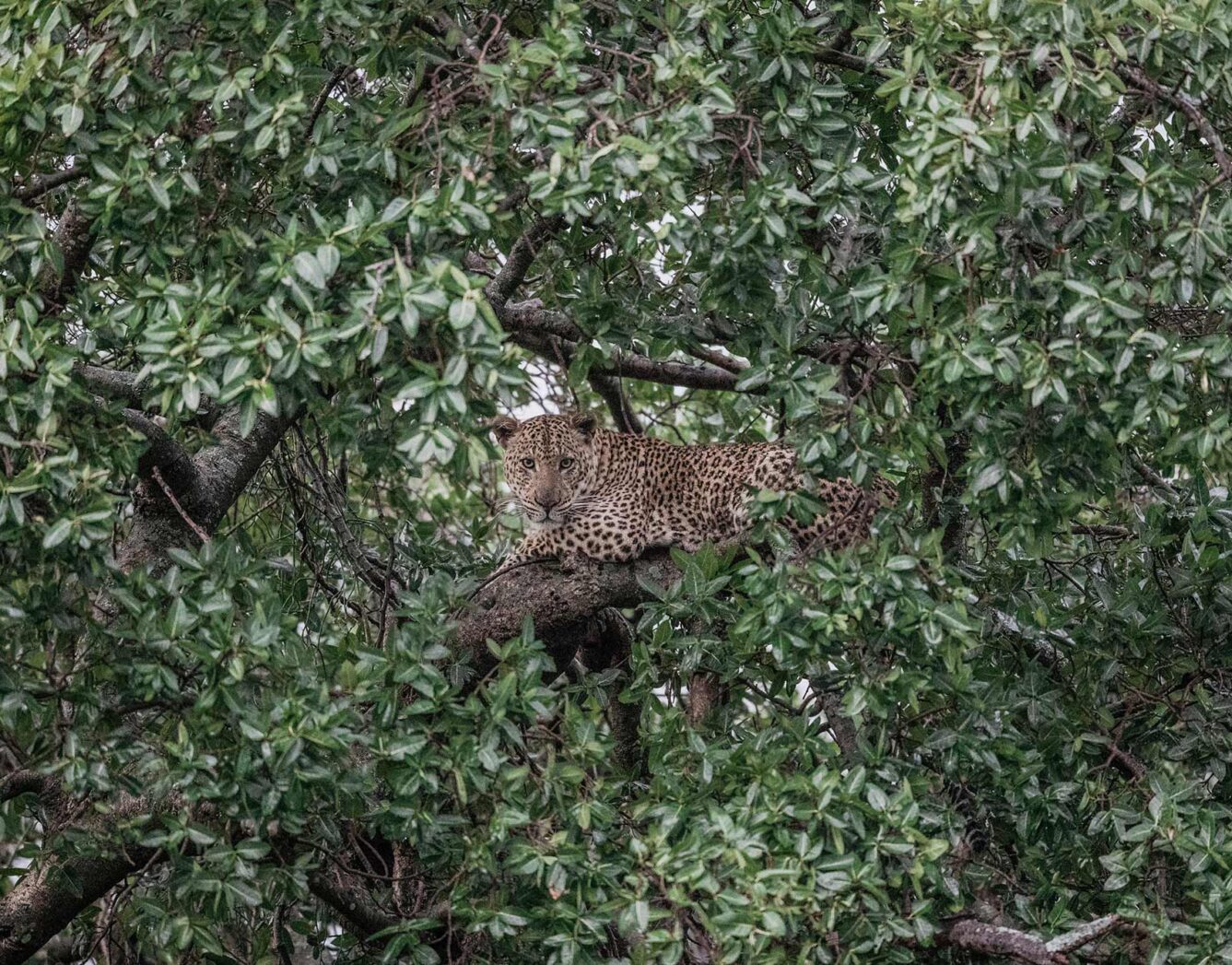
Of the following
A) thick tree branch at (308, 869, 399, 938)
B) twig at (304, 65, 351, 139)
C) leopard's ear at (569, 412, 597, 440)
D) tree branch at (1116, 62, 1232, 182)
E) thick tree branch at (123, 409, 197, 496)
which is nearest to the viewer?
tree branch at (1116, 62, 1232, 182)

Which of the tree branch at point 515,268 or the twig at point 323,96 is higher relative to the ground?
the twig at point 323,96

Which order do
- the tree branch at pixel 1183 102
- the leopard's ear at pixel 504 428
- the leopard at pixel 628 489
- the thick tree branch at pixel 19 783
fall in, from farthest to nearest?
the leopard's ear at pixel 504 428 → the leopard at pixel 628 489 → the thick tree branch at pixel 19 783 → the tree branch at pixel 1183 102

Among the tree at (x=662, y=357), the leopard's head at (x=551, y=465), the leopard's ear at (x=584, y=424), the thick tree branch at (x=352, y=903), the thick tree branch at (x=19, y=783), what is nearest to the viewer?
the tree at (x=662, y=357)

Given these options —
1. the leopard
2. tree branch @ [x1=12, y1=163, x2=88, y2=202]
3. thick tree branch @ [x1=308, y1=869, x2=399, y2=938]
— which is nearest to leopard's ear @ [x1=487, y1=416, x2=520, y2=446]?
the leopard

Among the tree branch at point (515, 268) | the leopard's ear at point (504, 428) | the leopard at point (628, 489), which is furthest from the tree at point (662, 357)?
the leopard's ear at point (504, 428)

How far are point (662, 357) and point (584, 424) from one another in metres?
1.92

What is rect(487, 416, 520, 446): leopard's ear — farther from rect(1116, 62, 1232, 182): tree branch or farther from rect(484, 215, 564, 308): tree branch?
rect(1116, 62, 1232, 182): tree branch

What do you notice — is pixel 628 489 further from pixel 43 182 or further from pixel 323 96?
pixel 43 182

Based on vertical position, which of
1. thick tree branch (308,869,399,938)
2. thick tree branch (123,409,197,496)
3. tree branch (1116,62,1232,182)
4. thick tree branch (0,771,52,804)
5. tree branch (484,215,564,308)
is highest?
tree branch (1116,62,1232,182)

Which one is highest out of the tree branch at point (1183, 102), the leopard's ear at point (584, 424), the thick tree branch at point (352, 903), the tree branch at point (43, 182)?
the tree branch at point (1183, 102)

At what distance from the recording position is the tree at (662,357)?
5.59 metres

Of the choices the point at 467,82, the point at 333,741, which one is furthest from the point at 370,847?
the point at 467,82

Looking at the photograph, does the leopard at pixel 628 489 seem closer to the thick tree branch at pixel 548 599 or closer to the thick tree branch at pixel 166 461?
the thick tree branch at pixel 548 599

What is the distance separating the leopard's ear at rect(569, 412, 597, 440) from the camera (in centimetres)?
890
